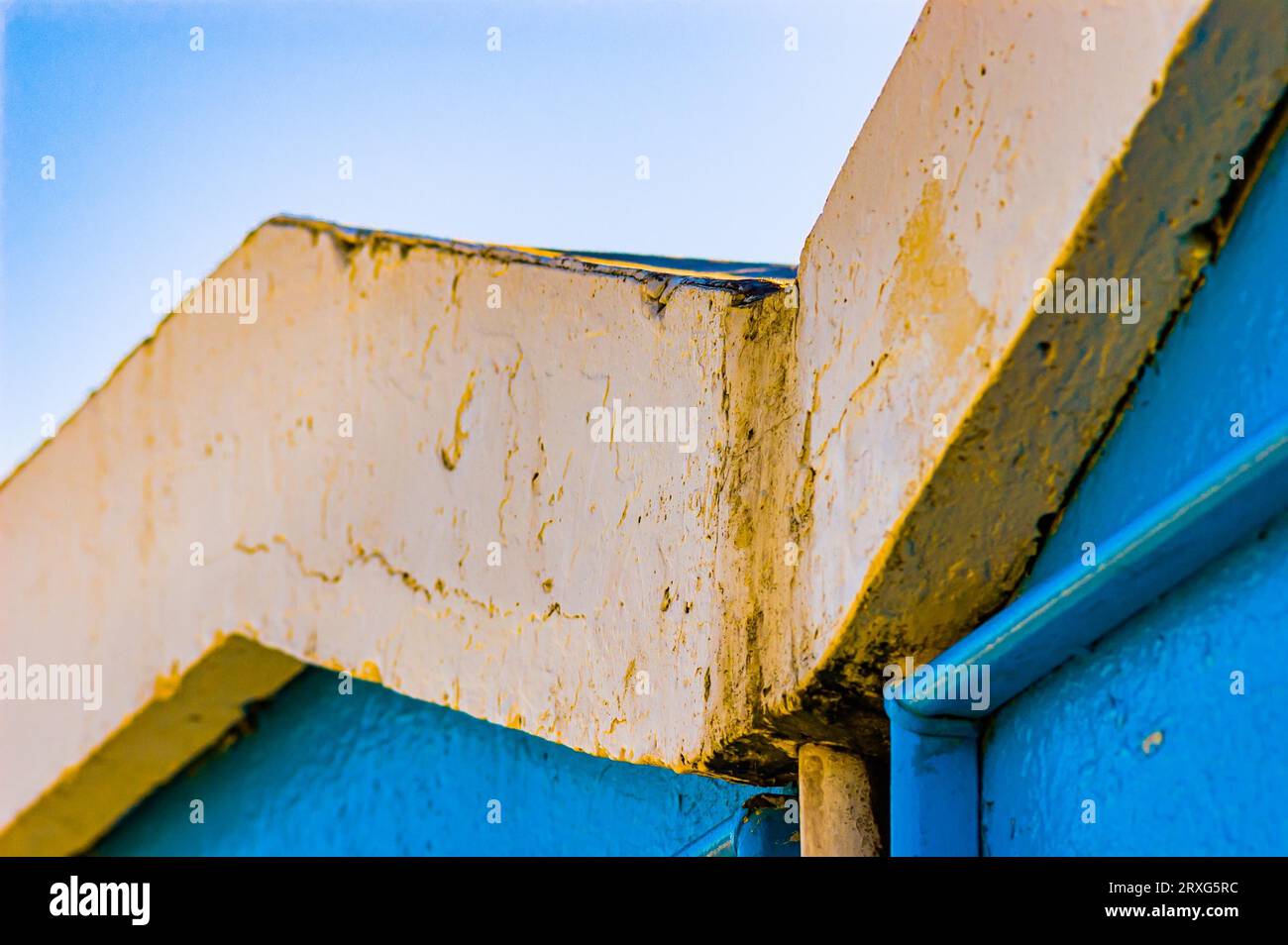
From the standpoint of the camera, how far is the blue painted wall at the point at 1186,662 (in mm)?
1274

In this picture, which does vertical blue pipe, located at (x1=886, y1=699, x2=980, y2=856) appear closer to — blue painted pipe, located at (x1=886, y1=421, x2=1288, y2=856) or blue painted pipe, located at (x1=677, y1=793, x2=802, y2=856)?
blue painted pipe, located at (x1=886, y1=421, x2=1288, y2=856)

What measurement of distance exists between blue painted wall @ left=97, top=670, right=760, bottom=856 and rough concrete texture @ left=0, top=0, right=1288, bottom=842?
157 millimetres

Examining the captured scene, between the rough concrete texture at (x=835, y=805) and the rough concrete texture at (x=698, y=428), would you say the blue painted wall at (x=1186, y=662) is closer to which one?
the rough concrete texture at (x=698, y=428)

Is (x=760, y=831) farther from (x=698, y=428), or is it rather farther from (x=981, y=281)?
(x=981, y=281)

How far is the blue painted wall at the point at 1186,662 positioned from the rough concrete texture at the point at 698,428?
4 centimetres

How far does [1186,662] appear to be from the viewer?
1.35 m

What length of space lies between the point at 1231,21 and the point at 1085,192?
18 centimetres

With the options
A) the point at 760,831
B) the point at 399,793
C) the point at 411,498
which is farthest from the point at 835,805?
the point at 399,793

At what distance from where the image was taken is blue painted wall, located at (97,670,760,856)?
2.08 meters

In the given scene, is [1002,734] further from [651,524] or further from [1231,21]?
[1231,21]

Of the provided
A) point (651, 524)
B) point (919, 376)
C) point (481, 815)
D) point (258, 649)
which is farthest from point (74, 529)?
point (919, 376)

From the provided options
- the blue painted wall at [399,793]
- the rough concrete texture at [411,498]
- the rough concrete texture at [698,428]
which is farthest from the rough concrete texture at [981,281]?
the blue painted wall at [399,793]

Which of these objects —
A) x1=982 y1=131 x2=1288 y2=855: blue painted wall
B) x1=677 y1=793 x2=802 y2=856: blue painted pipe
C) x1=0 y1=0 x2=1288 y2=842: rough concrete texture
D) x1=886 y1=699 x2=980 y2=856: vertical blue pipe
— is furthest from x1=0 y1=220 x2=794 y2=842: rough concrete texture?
x1=982 y1=131 x2=1288 y2=855: blue painted wall

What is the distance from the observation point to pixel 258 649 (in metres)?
2.66
